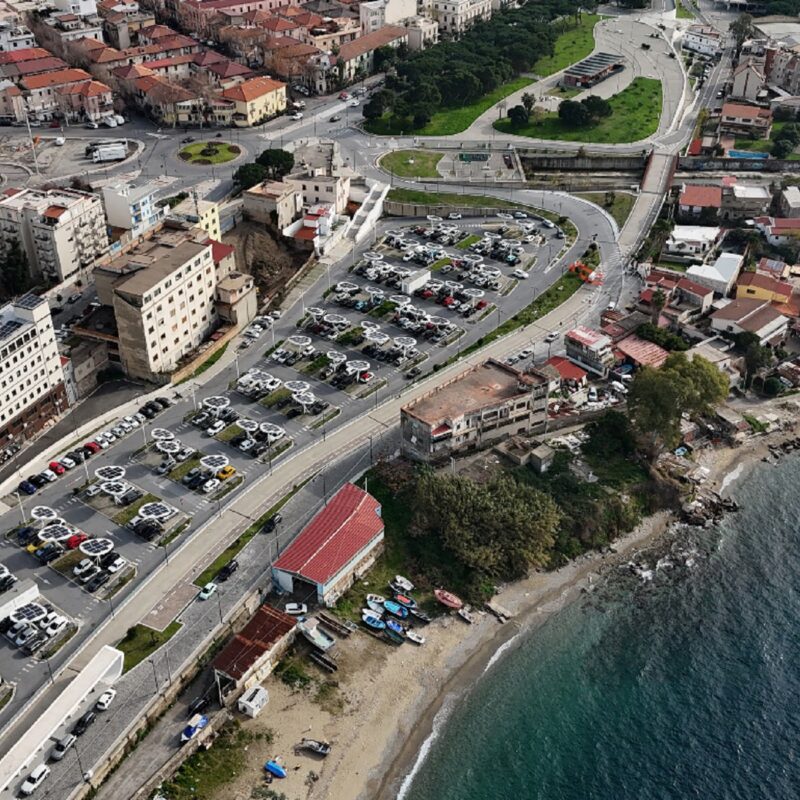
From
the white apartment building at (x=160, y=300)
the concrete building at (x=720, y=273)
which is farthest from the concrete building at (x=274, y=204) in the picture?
the concrete building at (x=720, y=273)

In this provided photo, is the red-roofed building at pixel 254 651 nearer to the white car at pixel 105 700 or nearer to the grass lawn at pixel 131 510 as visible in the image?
the white car at pixel 105 700

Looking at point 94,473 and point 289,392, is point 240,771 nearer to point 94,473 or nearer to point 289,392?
point 94,473

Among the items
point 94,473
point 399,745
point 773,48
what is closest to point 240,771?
point 399,745

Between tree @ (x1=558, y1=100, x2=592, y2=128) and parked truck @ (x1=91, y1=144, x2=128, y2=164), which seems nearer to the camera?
parked truck @ (x1=91, y1=144, x2=128, y2=164)

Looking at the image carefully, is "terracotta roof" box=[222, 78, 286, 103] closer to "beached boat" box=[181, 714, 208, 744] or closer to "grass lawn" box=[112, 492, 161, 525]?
"grass lawn" box=[112, 492, 161, 525]

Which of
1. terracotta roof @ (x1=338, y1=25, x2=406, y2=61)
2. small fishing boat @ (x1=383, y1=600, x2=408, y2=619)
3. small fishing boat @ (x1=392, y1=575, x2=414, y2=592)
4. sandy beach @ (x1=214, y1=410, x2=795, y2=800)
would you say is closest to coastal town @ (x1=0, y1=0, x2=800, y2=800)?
sandy beach @ (x1=214, y1=410, x2=795, y2=800)

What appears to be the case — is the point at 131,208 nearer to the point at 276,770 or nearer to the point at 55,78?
the point at 55,78
